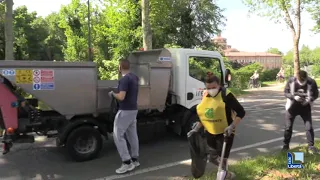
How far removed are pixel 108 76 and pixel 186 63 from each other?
16.0m

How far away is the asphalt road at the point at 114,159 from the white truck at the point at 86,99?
1.23 ft

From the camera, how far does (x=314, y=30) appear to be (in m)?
33.8

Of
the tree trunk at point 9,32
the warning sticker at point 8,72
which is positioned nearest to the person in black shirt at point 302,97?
the warning sticker at point 8,72

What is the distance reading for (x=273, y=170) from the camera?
5.19 metres

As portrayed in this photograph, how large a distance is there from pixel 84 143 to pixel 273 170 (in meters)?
3.29

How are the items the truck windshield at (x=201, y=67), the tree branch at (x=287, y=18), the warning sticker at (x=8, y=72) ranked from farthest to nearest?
the tree branch at (x=287, y=18)
the truck windshield at (x=201, y=67)
the warning sticker at (x=8, y=72)

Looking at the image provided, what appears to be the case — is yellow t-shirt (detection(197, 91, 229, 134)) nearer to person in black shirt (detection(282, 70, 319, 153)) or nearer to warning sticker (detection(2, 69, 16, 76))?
person in black shirt (detection(282, 70, 319, 153))

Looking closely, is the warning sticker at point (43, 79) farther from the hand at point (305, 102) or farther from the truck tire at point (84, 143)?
the hand at point (305, 102)

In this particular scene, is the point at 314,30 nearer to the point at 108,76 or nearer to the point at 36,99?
the point at 108,76

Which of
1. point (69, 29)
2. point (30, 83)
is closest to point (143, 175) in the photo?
point (30, 83)

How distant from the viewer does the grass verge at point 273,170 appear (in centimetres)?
484

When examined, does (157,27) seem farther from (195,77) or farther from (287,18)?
(195,77)

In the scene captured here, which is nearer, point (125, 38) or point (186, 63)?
point (186, 63)

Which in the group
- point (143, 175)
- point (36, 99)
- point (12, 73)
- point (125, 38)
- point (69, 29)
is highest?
point (69, 29)
